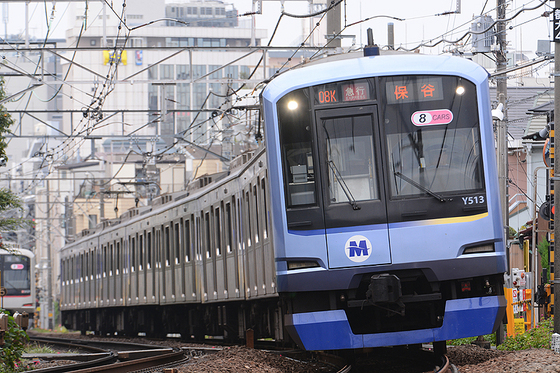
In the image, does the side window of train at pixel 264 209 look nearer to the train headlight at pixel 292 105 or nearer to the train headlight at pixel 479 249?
the train headlight at pixel 292 105

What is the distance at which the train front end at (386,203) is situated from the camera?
7.73 m

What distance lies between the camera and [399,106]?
8.05 metres

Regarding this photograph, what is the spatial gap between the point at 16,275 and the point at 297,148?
71.7ft

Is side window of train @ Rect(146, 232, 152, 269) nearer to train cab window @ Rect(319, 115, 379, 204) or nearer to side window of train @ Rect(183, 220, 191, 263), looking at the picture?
side window of train @ Rect(183, 220, 191, 263)

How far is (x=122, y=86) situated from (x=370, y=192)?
83.1 m

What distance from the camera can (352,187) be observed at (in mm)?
7992

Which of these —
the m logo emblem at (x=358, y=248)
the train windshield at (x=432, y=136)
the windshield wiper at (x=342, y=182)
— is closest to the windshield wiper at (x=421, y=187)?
the train windshield at (x=432, y=136)

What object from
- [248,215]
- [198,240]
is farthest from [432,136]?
[198,240]

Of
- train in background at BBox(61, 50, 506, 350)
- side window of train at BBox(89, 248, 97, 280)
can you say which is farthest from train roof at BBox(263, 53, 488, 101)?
side window of train at BBox(89, 248, 97, 280)

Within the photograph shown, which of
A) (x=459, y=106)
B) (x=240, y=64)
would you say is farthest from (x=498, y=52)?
(x=240, y=64)

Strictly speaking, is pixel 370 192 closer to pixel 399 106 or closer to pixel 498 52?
pixel 399 106

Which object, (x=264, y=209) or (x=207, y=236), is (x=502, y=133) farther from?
(x=207, y=236)

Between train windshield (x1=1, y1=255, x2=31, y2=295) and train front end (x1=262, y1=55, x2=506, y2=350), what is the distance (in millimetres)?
21454

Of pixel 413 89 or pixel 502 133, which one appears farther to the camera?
pixel 502 133
